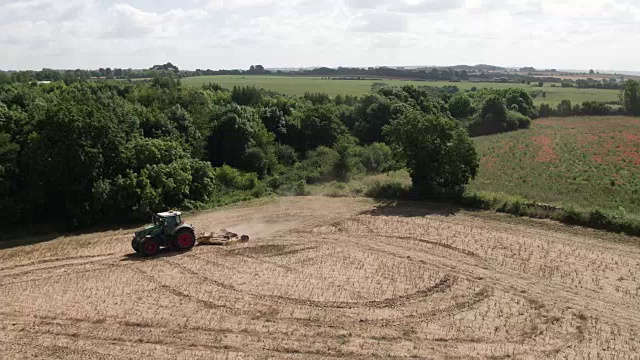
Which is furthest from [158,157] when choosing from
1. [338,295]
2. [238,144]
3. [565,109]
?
[565,109]

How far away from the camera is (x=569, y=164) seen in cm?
4875

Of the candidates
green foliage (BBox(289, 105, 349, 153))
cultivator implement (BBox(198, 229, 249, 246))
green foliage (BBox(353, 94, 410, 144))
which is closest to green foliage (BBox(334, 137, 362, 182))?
green foliage (BBox(289, 105, 349, 153))

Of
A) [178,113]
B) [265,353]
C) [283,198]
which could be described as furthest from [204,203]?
[265,353]

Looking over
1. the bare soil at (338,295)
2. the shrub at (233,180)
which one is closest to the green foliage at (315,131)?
the shrub at (233,180)

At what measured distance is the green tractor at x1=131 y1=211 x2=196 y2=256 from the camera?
76.6 ft

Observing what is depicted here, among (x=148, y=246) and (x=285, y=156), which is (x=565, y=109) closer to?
(x=285, y=156)

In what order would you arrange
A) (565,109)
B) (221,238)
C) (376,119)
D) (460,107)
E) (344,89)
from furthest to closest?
(344,89) → (565,109) → (460,107) → (376,119) → (221,238)

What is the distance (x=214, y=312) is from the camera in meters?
18.2

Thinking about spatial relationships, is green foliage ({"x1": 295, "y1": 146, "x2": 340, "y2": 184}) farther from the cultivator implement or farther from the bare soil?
the cultivator implement

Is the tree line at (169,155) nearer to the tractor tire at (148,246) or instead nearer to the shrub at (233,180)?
the shrub at (233,180)

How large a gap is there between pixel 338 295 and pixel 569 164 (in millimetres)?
37558

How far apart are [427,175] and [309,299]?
1603 cm

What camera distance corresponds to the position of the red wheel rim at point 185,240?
23.7m

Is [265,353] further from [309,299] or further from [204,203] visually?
[204,203]
